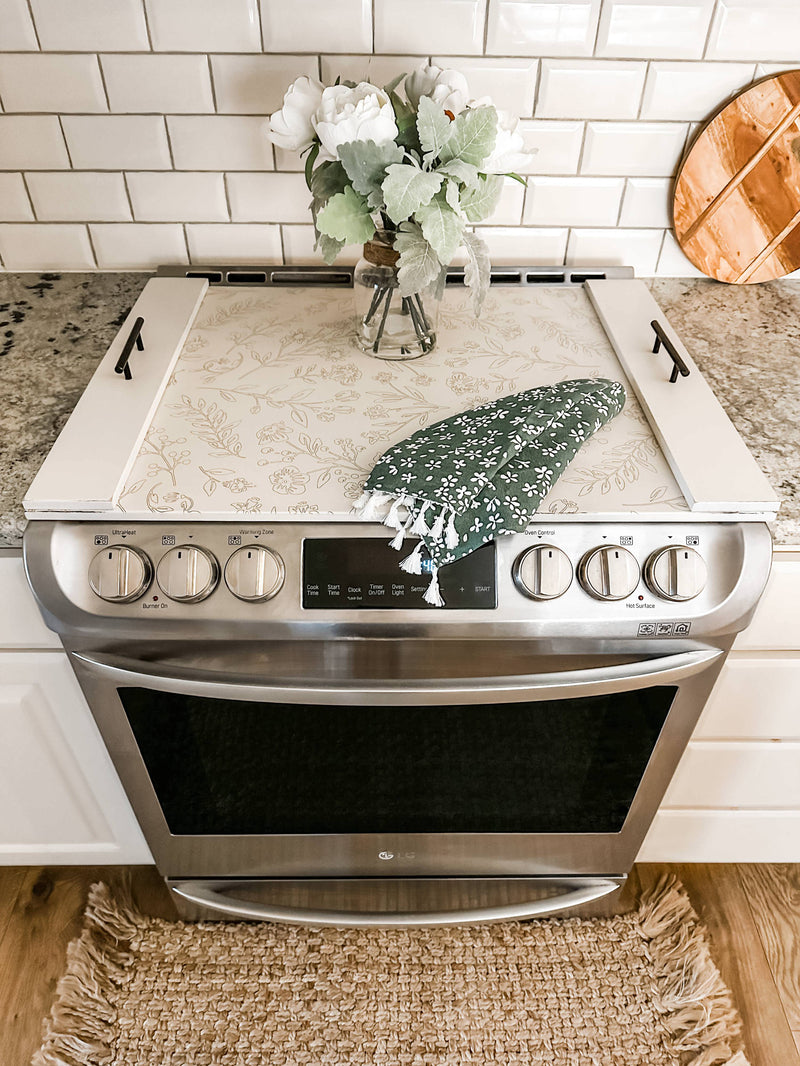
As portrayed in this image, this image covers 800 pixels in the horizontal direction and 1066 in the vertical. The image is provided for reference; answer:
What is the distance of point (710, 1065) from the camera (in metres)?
1.15

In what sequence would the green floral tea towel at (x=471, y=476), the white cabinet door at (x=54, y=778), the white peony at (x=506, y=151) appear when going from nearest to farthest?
the green floral tea towel at (x=471, y=476) → the white peony at (x=506, y=151) → the white cabinet door at (x=54, y=778)

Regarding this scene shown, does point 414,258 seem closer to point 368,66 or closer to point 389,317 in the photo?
point 389,317

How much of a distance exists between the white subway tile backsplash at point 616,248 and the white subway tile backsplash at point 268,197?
1.35ft

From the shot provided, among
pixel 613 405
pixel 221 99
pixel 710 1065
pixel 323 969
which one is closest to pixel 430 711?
pixel 613 405

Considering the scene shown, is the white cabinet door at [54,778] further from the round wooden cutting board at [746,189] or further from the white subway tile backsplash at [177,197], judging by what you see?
the round wooden cutting board at [746,189]

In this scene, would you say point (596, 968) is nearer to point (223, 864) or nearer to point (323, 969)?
point (323, 969)

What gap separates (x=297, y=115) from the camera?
88 cm

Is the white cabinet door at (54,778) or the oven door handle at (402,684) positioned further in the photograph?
the white cabinet door at (54,778)

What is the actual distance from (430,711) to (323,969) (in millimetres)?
620

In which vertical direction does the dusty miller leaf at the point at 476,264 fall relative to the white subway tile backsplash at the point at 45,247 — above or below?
above

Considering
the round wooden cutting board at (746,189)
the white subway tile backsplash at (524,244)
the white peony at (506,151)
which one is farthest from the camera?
the white subway tile backsplash at (524,244)

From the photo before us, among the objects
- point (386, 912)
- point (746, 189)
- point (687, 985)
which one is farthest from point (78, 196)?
point (687, 985)

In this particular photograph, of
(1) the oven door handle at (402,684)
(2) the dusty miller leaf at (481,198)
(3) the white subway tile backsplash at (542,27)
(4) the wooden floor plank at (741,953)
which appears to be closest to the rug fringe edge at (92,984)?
(1) the oven door handle at (402,684)

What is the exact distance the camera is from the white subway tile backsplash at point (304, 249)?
3.92 ft
